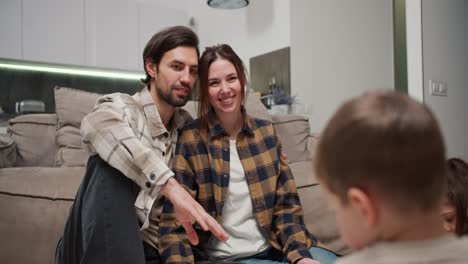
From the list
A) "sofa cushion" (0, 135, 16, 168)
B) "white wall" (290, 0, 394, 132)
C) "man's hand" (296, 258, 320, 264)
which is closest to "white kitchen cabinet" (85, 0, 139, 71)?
"white wall" (290, 0, 394, 132)

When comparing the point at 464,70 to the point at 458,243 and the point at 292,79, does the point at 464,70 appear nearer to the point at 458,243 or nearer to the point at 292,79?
the point at 292,79

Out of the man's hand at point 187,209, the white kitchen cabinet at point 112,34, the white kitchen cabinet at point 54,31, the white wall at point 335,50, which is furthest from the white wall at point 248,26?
the man's hand at point 187,209

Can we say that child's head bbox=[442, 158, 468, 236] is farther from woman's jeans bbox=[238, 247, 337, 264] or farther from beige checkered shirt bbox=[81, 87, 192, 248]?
beige checkered shirt bbox=[81, 87, 192, 248]

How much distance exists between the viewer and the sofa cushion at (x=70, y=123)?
167cm

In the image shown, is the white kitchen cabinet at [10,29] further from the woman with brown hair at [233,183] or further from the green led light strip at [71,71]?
the woman with brown hair at [233,183]

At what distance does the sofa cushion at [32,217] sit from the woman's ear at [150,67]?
489 mm

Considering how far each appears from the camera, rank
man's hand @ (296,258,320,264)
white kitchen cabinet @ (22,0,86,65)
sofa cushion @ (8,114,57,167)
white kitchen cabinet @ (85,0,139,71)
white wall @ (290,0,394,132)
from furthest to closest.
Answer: white kitchen cabinet @ (85,0,139,71), white kitchen cabinet @ (22,0,86,65), white wall @ (290,0,394,132), sofa cushion @ (8,114,57,167), man's hand @ (296,258,320,264)

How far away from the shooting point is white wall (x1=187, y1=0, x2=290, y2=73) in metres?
3.07

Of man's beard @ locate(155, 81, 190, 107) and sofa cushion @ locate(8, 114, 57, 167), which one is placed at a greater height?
man's beard @ locate(155, 81, 190, 107)

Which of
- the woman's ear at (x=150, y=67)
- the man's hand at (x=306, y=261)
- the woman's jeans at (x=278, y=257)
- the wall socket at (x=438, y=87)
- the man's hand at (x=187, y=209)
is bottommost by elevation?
the woman's jeans at (x=278, y=257)

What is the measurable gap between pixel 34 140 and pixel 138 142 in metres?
0.98

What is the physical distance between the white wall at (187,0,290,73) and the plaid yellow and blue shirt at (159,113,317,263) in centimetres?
189

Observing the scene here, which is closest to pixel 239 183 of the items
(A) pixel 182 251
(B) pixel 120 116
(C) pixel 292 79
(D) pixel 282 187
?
(D) pixel 282 187

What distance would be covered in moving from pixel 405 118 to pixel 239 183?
2.70 ft
